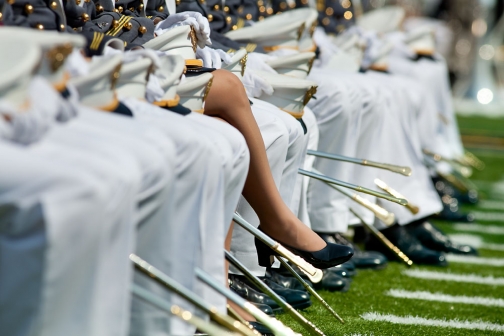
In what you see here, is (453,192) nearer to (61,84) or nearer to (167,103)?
(167,103)

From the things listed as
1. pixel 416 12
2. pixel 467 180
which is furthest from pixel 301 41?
pixel 416 12

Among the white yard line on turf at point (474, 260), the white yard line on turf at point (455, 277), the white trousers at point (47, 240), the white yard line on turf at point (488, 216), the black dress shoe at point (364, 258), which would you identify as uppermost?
the white trousers at point (47, 240)

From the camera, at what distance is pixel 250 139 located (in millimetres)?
2188

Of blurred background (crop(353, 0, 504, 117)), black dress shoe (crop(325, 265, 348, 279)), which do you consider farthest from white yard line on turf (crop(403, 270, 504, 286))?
blurred background (crop(353, 0, 504, 117))

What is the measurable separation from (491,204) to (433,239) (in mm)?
1680

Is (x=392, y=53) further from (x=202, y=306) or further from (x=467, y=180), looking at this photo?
(x=202, y=306)

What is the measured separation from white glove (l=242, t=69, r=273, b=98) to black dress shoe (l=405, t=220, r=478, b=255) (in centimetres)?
129

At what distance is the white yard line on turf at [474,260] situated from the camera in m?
3.68

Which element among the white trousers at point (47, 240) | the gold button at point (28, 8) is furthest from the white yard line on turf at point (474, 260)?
the white trousers at point (47, 240)

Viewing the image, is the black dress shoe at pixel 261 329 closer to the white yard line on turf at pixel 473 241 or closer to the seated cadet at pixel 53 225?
the seated cadet at pixel 53 225

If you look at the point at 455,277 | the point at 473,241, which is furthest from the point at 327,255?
the point at 473,241

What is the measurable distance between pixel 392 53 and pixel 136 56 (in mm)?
3744

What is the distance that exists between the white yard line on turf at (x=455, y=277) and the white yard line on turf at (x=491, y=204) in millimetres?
1866

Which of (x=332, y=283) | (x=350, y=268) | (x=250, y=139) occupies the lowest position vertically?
(x=350, y=268)
